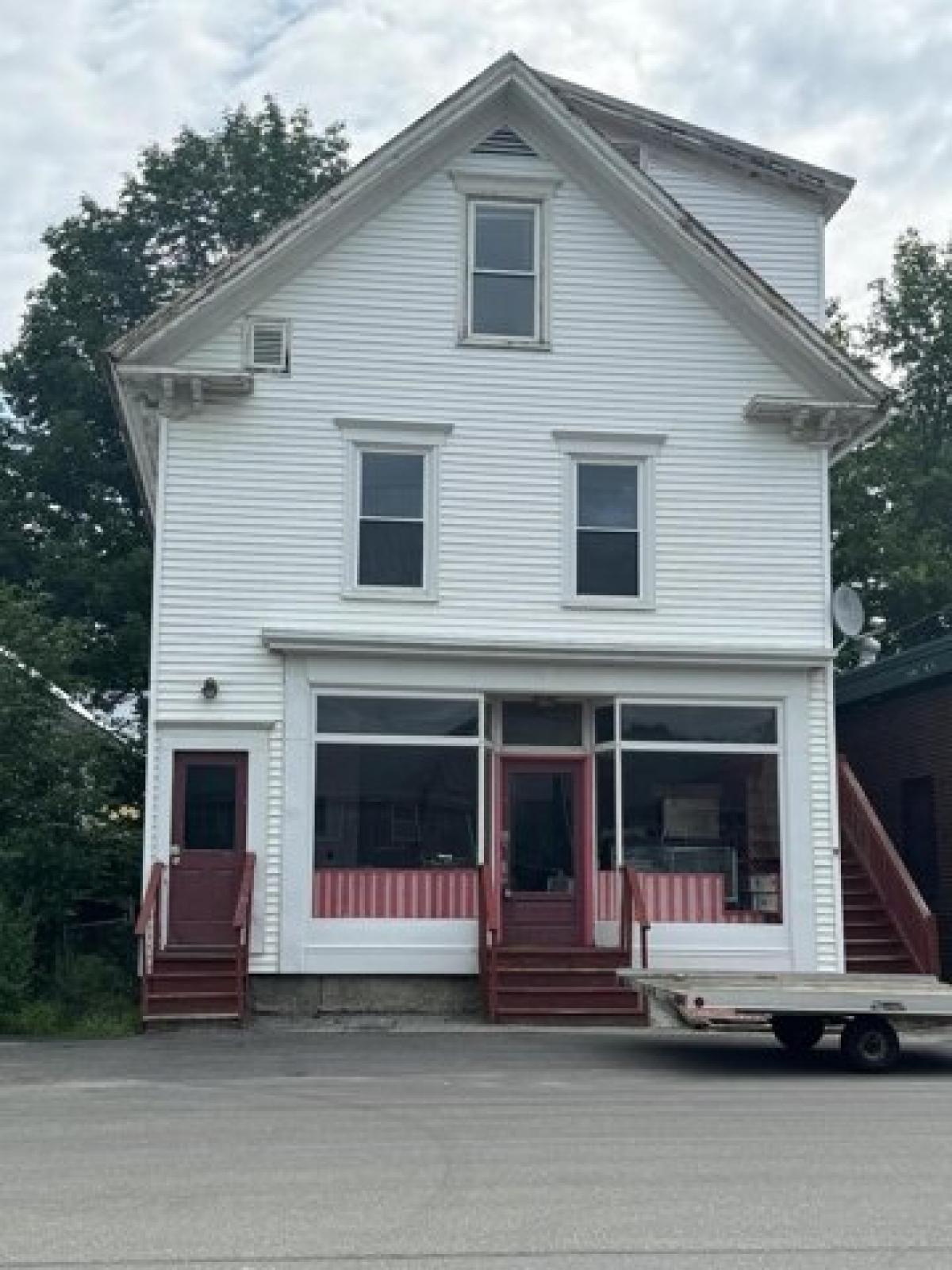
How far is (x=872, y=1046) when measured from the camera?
13.0 m

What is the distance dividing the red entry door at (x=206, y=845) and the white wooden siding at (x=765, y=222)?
9449 millimetres

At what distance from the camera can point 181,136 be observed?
33.5m

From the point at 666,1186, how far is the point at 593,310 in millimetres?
12235

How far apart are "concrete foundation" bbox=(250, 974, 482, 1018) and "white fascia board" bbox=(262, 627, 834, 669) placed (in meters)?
3.40

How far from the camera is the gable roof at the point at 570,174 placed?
17391mm

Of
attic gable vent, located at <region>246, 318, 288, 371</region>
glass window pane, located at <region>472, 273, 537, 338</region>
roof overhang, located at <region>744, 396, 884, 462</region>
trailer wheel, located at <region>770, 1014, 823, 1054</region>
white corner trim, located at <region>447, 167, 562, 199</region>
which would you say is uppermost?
white corner trim, located at <region>447, 167, 562, 199</region>

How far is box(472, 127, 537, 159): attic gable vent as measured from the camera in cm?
1852

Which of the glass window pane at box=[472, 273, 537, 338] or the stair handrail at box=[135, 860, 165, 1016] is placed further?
the glass window pane at box=[472, 273, 537, 338]

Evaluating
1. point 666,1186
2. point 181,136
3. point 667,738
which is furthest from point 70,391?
point 666,1186

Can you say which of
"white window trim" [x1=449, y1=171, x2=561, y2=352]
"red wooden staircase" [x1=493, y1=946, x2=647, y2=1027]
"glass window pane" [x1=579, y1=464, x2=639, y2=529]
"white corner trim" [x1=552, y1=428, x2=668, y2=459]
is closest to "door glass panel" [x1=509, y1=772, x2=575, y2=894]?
"red wooden staircase" [x1=493, y1=946, x2=647, y2=1027]

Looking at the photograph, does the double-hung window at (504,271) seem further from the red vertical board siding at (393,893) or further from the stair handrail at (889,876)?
the stair handrail at (889,876)

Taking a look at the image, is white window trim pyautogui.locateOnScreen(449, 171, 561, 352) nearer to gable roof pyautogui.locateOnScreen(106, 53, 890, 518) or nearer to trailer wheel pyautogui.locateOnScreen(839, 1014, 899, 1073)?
gable roof pyautogui.locateOnScreen(106, 53, 890, 518)

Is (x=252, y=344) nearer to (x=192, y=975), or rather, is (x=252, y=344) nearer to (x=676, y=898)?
(x=192, y=975)

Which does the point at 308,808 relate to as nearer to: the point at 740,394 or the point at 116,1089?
the point at 116,1089
